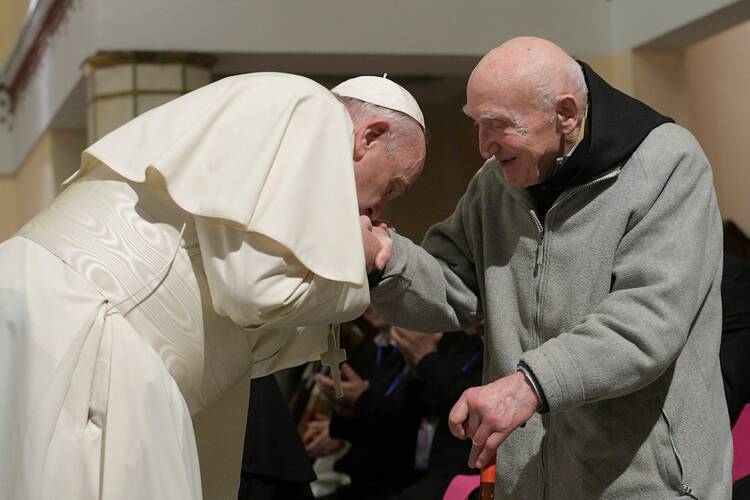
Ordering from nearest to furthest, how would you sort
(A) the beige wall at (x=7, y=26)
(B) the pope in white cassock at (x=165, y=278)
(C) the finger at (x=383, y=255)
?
(B) the pope in white cassock at (x=165, y=278), (C) the finger at (x=383, y=255), (A) the beige wall at (x=7, y=26)

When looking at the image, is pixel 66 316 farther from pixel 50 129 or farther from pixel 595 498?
pixel 50 129

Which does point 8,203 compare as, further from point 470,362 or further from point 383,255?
point 383,255

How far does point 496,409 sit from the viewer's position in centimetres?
271

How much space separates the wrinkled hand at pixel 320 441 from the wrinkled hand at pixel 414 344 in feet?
3.24

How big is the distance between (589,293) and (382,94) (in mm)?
797

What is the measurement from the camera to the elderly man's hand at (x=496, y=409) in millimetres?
2711

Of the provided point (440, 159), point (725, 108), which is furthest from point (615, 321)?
point (440, 159)

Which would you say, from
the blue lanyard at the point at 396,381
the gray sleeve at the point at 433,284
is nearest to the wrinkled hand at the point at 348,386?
the blue lanyard at the point at 396,381

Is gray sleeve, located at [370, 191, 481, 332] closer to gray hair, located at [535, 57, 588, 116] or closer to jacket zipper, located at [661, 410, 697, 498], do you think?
gray hair, located at [535, 57, 588, 116]

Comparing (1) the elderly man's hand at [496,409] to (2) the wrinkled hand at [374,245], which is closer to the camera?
(1) the elderly man's hand at [496,409]

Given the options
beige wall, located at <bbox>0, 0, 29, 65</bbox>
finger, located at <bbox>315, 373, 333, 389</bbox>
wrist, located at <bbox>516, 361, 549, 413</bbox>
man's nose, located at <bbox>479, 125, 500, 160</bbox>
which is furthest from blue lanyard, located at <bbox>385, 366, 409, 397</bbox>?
beige wall, located at <bbox>0, 0, 29, 65</bbox>

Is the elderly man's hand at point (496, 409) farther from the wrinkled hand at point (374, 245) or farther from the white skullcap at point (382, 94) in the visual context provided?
the white skullcap at point (382, 94)

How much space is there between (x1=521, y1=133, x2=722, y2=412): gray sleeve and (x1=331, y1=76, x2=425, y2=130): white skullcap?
2.09 feet

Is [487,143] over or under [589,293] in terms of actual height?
over
